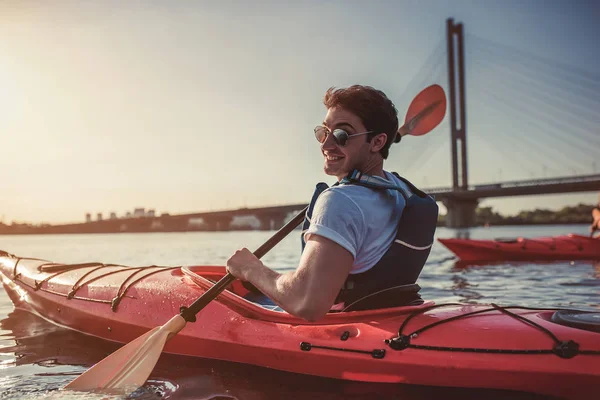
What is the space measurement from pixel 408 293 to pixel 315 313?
833 millimetres

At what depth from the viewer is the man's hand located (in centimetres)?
247

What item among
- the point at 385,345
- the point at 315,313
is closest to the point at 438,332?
the point at 385,345

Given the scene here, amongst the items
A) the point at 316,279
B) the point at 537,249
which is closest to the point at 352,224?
the point at 316,279

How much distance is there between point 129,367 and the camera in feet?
9.79

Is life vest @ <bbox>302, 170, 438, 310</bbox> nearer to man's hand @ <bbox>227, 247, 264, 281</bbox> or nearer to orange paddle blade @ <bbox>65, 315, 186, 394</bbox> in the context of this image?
man's hand @ <bbox>227, 247, 264, 281</bbox>

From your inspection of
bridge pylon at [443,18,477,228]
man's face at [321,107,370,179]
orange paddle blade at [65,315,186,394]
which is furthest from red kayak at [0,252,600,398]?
bridge pylon at [443,18,477,228]

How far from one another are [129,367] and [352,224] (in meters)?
1.72

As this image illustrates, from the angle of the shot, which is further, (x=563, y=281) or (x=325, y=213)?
(x=563, y=281)

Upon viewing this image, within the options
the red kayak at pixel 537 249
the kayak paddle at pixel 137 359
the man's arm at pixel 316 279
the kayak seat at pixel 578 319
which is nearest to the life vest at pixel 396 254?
the man's arm at pixel 316 279

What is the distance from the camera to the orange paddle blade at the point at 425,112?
3.77m

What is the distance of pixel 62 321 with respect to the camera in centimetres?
455

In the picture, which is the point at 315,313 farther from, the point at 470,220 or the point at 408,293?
the point at 470,220

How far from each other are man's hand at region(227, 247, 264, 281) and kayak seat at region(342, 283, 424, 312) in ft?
2.00

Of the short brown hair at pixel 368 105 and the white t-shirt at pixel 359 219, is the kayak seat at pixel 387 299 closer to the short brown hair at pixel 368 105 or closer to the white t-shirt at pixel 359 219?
the white t-shirt at pixel 359 219
